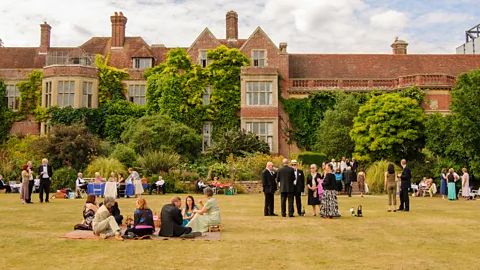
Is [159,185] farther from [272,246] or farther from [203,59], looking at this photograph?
[272,246]

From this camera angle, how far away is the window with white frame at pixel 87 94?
37688 mm

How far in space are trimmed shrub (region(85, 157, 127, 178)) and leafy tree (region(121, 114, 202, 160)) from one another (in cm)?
464

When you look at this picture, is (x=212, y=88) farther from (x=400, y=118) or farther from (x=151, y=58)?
(x=400, y=118)

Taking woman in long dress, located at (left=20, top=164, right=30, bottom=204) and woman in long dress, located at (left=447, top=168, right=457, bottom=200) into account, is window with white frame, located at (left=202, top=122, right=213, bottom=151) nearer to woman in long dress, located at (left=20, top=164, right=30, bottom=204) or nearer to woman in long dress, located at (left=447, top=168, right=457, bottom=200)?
woman in long dress, located at (left=447, top=168, right=457, bottom=200)

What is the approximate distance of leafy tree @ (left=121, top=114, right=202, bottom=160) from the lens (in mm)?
32562

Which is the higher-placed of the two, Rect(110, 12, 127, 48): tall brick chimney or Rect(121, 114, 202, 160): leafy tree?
Rect(110, 12, 127, 48): tall brick chimney

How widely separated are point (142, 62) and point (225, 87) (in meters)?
7.16

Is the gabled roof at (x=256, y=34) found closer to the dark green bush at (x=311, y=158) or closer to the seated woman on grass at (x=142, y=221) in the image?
the dark green bush at (x=311, y=158)


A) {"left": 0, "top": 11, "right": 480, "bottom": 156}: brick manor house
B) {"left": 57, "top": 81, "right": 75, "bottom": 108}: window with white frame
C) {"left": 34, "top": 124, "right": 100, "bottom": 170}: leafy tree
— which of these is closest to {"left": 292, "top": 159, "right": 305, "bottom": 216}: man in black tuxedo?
{"left": 34, "top": 124, "right": 100, "bottom": 170}: leafy tree

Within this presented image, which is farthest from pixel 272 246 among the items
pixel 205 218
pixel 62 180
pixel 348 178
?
pixel 62 180

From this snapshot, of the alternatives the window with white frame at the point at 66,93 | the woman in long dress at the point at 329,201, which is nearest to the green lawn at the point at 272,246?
the woman in long dress at the point at 329,201

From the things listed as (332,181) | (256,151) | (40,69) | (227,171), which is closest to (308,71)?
(256,151)

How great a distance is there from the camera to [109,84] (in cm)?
3856

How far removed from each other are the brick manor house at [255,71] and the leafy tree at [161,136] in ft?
13.3
